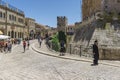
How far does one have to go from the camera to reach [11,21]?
5653cm

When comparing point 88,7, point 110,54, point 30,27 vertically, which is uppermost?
point 88,7

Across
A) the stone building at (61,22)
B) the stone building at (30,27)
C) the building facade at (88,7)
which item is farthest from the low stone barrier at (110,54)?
the stone building at (30,27)

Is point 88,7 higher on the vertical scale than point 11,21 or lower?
higher

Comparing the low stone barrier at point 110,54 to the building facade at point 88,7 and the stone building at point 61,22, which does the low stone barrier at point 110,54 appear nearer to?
the building facade at point 88,7

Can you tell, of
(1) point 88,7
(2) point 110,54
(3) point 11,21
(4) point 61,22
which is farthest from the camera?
(4) point 61,22

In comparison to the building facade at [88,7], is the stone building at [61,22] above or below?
below

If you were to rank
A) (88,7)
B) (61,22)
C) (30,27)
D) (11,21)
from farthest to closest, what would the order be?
1. (30,27)
2. (61,22)
3. (88,7)
4. (11,21)

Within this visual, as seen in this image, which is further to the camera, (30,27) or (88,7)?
(30,27)

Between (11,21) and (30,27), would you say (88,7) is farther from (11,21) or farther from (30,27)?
(30,27)

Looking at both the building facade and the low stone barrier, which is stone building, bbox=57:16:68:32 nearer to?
the building facade

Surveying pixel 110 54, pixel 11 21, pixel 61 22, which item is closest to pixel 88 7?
pixel 61 22

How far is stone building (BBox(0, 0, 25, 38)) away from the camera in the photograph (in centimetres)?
5144

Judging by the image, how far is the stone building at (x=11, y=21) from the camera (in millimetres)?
51438

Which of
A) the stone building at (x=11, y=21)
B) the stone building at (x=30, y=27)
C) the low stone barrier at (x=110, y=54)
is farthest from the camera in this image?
the stone building at (x=30, y=27)
